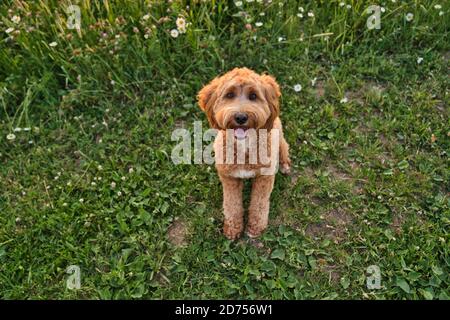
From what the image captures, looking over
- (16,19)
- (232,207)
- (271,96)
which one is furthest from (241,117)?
(16,19)

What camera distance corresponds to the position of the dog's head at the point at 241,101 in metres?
2.92

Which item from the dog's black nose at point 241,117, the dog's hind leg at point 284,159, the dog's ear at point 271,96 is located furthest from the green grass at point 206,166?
the dog's black nose at point 241,117

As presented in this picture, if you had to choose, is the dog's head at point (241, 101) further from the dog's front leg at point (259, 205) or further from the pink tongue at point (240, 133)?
the dog's front leg at point (259, 205)

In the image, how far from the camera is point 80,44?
4.53 metres

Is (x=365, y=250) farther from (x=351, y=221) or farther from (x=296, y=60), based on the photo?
(x=296, y=60)

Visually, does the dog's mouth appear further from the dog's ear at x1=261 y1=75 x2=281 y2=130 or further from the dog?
the dog's ear at x1=261 y1=75 x2=281 y2=130

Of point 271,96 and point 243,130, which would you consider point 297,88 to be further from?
point 243,130

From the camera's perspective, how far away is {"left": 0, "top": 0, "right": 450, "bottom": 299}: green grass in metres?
3.41

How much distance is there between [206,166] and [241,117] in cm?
124

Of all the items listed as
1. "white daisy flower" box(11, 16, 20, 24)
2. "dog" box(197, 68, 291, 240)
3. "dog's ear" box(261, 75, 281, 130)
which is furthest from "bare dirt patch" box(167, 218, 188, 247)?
"white daisy flower" box(11, 16, 20, 24)

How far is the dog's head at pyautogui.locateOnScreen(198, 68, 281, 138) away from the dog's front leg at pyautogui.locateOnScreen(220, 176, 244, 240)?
49 cm

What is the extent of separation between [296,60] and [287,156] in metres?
1.37

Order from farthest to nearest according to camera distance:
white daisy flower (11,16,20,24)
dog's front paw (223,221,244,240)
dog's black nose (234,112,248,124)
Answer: white daisy flower (11,16,20,24), dog's front paw (223,221,244,240), dog's black nose (234,112,248,124)

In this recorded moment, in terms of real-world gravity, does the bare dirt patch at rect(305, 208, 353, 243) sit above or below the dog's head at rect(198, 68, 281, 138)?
below
